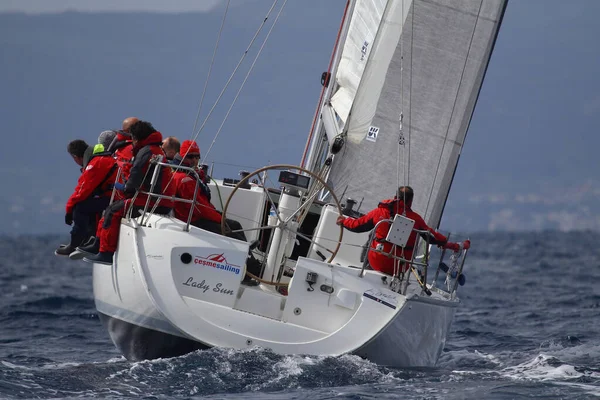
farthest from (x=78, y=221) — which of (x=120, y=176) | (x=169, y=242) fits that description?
(x=169, y=242)

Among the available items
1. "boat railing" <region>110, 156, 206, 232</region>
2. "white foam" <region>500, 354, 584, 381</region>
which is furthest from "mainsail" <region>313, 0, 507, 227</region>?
"boat railing" <region>110, 156, 206, 232</region>

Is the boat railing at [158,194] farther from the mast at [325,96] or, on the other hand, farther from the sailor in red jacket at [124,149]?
the mast at [325,96]

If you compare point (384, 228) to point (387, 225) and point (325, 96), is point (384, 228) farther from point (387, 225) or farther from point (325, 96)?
point (325, 96)

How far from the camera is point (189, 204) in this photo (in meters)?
8.20

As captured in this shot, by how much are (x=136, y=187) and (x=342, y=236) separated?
6.16ft

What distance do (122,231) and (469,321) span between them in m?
6.60

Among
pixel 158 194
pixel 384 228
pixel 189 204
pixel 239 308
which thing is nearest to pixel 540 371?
pixel 384 228

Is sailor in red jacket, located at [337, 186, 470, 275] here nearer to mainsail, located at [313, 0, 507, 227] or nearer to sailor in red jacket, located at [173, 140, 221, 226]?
sailor in red jacket, located at [173, 140, 221, 226]

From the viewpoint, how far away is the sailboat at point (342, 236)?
7.40 m

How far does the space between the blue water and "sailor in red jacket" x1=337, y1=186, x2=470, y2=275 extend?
83 cm

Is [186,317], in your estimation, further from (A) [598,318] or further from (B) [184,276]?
(A) [598,318]

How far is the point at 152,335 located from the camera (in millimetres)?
7496

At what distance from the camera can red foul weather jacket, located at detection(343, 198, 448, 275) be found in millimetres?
7961

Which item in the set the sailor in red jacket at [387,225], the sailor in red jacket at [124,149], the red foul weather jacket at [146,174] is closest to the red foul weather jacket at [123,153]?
the sailor in red jacket at [124,149]
